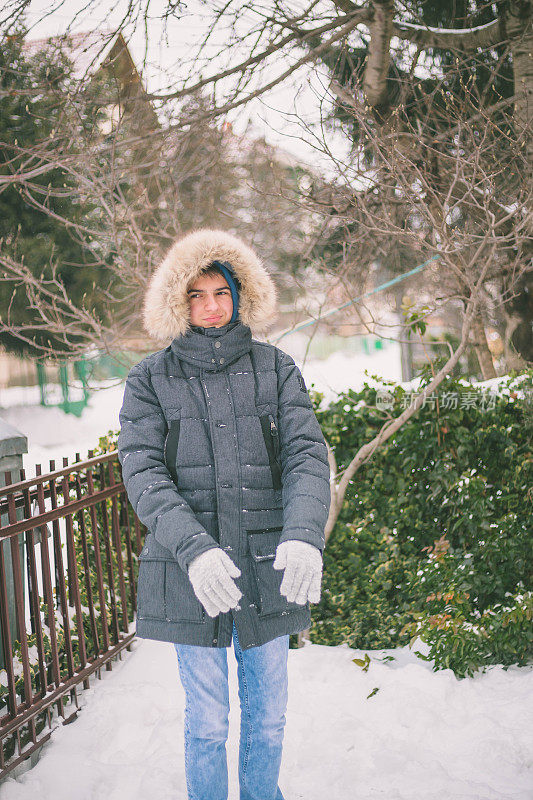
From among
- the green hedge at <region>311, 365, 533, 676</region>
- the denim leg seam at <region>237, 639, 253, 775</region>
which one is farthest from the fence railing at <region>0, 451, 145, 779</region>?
the green hedge at <region>311, 365, 533, 676</region>

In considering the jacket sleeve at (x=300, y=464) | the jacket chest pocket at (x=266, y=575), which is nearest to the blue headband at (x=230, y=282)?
the jacket sleeve at (x=300, y=464)

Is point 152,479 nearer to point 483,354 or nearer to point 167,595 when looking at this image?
point 167,595

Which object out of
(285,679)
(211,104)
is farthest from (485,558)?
(211,104)

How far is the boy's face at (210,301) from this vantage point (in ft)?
6.82

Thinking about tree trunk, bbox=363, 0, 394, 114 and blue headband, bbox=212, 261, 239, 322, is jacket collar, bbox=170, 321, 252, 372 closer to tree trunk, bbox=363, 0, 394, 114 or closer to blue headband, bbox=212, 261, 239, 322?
blue headband, bbox=212, 261, 239, 322

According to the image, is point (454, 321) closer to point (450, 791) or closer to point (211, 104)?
point (211, 104)

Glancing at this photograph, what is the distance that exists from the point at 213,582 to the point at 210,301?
0.92 metres

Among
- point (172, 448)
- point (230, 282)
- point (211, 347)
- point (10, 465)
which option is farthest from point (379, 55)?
point (172, 448)

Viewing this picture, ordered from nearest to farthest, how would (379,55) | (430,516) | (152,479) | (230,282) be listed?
(152,479)
(230,282)
(430,516)
(379,55)

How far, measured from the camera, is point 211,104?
469cm

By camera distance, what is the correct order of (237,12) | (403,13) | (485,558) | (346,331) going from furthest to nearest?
(346,331)
(403,13)
(237,12)
(485,558)

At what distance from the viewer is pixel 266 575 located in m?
1.88

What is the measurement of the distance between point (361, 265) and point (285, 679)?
4.56 m

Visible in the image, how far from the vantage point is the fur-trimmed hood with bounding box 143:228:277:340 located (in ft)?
6.74
